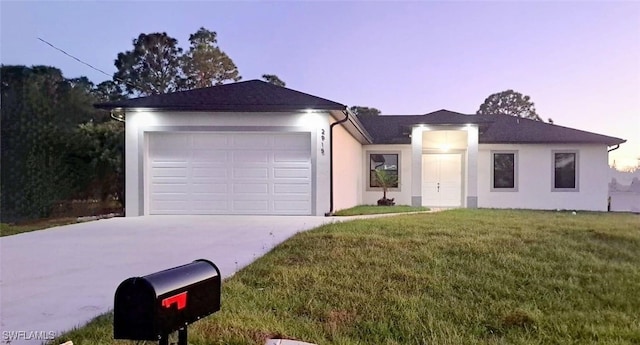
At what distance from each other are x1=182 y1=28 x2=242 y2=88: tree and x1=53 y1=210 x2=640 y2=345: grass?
21675 mm

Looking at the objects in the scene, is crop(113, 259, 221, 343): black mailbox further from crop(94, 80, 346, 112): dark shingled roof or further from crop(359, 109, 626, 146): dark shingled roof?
crop(359, 109, 626, 146): dark shingled roof

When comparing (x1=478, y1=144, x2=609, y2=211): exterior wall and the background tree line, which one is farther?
(x1=478, y1=144, x2=609, y2=211): exterior wall

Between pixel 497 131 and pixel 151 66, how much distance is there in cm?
2032

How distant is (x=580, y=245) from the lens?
6027 millimetres

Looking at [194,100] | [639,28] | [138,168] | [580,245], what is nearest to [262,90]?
[194,100]

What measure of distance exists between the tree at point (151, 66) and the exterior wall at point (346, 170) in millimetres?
15173

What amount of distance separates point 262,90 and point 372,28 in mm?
4374

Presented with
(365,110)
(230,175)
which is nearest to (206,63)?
(365,110)

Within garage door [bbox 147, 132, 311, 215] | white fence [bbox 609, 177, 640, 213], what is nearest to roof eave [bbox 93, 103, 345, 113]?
garage door [bbox 147, 132, 311, 215]

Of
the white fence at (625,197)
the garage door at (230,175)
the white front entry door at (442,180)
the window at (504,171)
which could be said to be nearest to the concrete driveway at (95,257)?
the garage door at (230,175)

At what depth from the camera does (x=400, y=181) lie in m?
16.2

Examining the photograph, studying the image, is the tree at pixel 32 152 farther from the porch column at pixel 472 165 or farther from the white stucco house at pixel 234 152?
the porch column at pixel 472 165

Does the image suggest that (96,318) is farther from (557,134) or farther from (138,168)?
(557,134)

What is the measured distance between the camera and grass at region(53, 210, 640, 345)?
300cm
